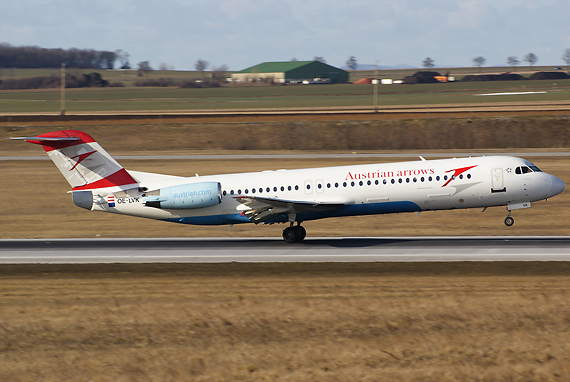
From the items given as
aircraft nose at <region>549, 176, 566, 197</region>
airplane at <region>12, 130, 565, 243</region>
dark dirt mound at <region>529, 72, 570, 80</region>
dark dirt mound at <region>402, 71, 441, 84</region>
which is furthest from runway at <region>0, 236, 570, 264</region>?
dark dirt mound at <region>529, 72, 570, 80</region>

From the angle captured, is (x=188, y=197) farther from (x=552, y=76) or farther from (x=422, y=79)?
(x=552, y=76)

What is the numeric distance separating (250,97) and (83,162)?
120526 millimetres

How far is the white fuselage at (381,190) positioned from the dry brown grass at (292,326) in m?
6.83

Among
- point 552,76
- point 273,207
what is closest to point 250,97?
point 552,76

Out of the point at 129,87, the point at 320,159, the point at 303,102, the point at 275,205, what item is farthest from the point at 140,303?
the point at 129,87

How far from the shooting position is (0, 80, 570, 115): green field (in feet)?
404

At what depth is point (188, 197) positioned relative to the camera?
30578 mm

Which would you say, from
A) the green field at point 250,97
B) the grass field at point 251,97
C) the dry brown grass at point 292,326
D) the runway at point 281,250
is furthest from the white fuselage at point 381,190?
the green field at point 250,97

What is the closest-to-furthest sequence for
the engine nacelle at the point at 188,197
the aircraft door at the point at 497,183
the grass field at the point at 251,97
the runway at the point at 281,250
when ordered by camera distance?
the runway at the point at 281,250 < the aircraft door at the point at 497,183 < the engine nacelle at the point at 188,197 < the grass field at the point at 251,97

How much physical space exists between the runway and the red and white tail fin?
10.7 feet

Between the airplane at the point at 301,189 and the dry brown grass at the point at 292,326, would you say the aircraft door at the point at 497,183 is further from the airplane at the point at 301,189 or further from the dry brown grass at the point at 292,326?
the dry brown grass at the point at 292,326

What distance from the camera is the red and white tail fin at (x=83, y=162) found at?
29.9 meters

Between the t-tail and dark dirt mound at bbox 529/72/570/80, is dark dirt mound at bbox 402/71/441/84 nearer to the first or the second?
dark dirt mound at bbox 529/72/570/80

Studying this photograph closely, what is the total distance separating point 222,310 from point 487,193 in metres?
16.6
